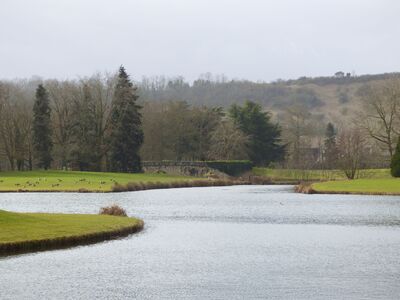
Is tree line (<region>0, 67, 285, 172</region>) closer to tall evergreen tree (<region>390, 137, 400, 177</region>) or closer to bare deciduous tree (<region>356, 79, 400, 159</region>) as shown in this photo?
bare deciduous tree (<region>356, 79, 400, 159</region>)

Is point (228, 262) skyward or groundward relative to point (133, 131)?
groundward

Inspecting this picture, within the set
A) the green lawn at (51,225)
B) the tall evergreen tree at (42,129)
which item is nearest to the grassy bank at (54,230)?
the green lawn at (51,225)

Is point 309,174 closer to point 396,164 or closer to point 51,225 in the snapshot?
point 396,164

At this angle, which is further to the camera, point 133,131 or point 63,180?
point 133,131

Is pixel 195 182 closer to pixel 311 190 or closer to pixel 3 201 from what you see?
pixel 311 190

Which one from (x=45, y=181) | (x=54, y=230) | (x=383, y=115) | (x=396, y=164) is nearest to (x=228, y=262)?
(x=54, y=230)

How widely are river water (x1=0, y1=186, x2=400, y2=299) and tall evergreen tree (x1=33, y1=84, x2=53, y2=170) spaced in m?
51.5

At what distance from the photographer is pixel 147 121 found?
104 meters

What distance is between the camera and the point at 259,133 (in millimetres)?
110562

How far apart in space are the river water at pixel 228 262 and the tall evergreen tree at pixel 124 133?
50465mm

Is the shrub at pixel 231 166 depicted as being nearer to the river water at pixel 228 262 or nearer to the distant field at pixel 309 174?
the distant field at pixel 309 174

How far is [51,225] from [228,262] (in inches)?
412

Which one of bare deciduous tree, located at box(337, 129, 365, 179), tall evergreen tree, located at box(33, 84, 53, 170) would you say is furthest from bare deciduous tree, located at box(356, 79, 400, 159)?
tall evergreen tree, located at box(33, 84, 53, 170)

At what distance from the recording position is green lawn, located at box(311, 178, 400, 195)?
201 feet
